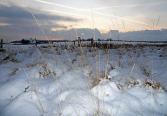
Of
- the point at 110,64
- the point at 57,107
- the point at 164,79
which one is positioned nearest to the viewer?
the point at 57,107

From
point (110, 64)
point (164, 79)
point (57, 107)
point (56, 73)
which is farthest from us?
point (110, 64)

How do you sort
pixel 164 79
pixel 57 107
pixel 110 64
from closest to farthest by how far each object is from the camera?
pixel 57 107 → pixel 164 79 → pixel 110 64

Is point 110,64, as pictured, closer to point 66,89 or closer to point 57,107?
point 66,89

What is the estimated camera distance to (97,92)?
454 cm

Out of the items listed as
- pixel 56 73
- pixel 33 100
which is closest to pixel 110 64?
pixel 56 73

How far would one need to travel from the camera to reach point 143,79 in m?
5.01

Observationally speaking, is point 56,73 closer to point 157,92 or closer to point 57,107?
point 57,107

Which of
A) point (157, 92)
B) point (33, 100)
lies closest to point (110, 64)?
point (157, 92)

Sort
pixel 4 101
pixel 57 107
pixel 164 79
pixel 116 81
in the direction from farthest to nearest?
1. pixel 164 79
2. pixel 116 81
3. pixel 4 101
4. pixel 57 107

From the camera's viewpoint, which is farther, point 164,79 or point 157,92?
point 164,79

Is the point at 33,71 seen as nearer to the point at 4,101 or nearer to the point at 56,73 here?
the point at 56,73

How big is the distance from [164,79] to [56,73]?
204 cm

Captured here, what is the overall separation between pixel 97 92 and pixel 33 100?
0.99 meters

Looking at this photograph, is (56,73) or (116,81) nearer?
(116,81)
